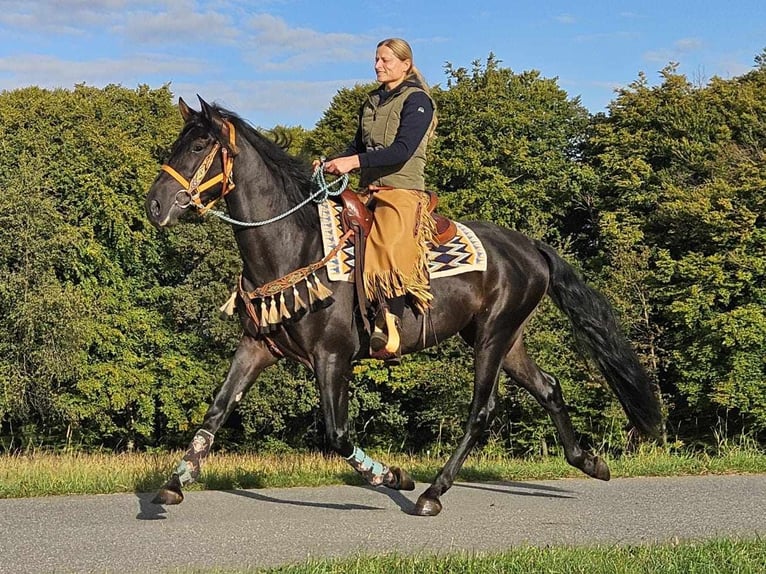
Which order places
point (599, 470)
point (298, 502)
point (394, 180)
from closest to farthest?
1. point (394, 180)
2. point (298, 502)
3. point (599, 470)

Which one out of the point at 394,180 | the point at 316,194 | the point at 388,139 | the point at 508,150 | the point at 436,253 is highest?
the point at 508,150

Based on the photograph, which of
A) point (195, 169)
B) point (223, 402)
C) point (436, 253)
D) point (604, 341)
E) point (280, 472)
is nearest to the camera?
point (195, 169)

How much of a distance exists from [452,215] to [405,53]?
24.8m

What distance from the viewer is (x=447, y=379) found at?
97.6 feet

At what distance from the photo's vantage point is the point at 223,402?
22.6ft

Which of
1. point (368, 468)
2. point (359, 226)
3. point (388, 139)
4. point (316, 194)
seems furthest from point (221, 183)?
point (368, 468)

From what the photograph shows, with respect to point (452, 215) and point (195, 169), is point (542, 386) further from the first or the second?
point (452, 215)

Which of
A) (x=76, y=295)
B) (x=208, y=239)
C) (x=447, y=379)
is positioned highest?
(x=208, y=239)

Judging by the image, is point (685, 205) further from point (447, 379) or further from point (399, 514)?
point (399, 514)

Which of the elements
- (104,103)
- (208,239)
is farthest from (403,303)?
(104,103)

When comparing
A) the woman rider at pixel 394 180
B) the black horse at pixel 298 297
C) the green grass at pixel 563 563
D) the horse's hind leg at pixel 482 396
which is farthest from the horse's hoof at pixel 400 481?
the green grass at pixel 563 563

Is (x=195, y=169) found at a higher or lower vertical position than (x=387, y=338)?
higher

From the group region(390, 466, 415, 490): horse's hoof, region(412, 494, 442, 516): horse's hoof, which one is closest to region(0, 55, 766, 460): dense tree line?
region(390, 466, 415, 490): horse's hoof

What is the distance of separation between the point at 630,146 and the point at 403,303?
86.9ft
